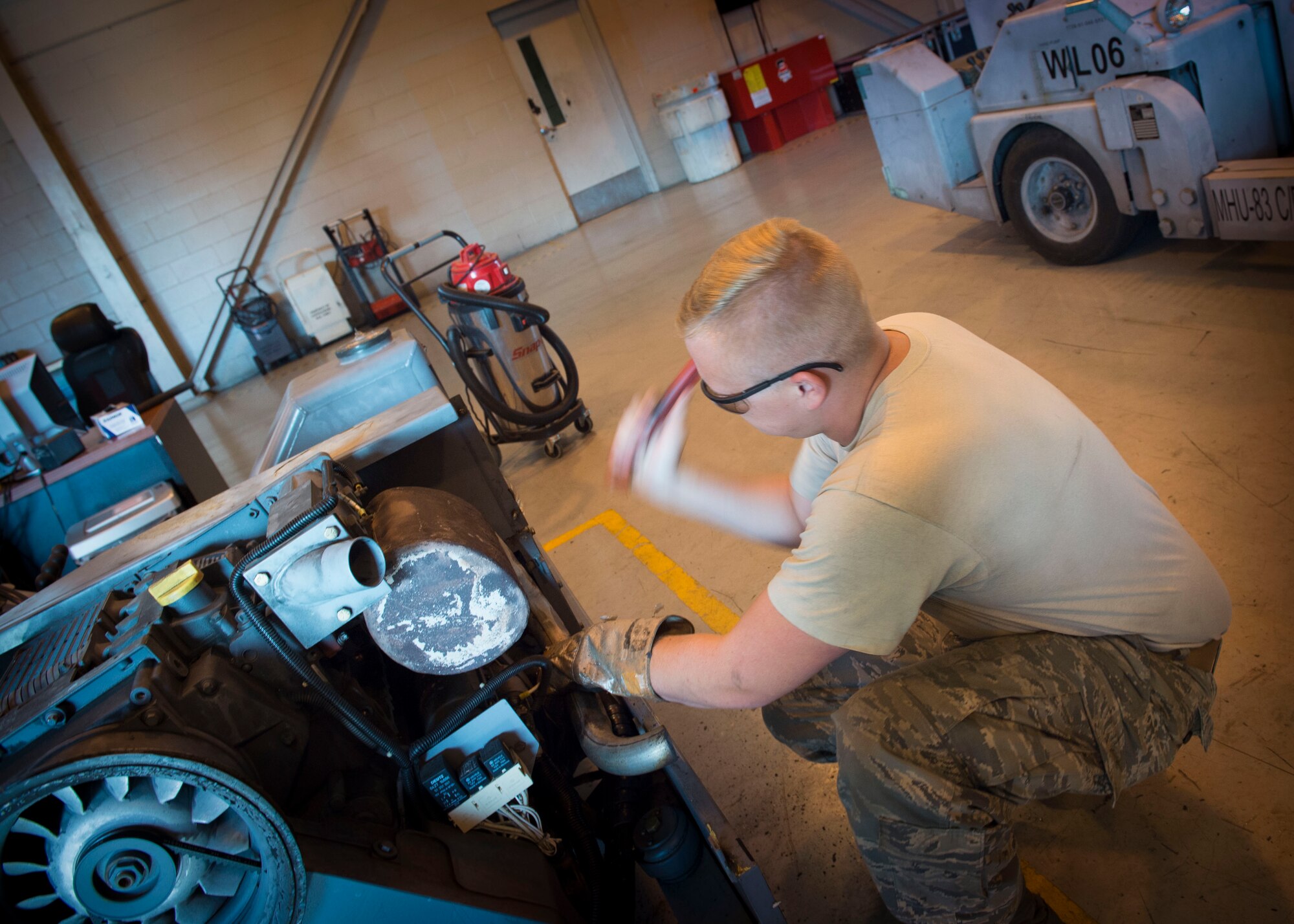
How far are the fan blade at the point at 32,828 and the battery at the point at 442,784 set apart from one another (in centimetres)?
58

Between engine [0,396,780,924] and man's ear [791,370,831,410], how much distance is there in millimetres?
675

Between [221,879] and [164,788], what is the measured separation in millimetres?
188

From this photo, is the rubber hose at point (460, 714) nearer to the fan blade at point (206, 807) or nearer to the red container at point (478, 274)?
the fan blade at point (206, 807)

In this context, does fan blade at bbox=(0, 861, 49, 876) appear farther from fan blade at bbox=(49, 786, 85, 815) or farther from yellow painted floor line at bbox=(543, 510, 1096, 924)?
yellow painted floor line at bbox=(543, 510, 1096, 924)

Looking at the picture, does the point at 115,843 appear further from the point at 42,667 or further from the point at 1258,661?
the point at 1258,661

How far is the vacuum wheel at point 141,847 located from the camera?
118 cm

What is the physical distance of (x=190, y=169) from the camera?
990 centimetres

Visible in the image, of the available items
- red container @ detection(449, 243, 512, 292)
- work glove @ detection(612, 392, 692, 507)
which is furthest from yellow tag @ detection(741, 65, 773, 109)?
work glove @ detection(612, 392, 692, 507)

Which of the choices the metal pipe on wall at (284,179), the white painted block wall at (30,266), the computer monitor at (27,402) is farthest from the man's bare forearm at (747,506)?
the white painted block wall at (30,266)

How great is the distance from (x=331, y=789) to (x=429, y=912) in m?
0.32

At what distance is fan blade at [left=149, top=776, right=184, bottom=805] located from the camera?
122 cm

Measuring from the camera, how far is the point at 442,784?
1.57 m

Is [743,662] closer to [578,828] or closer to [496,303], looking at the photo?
[578,828]

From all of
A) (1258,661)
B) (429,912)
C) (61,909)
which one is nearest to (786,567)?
(429,912)
